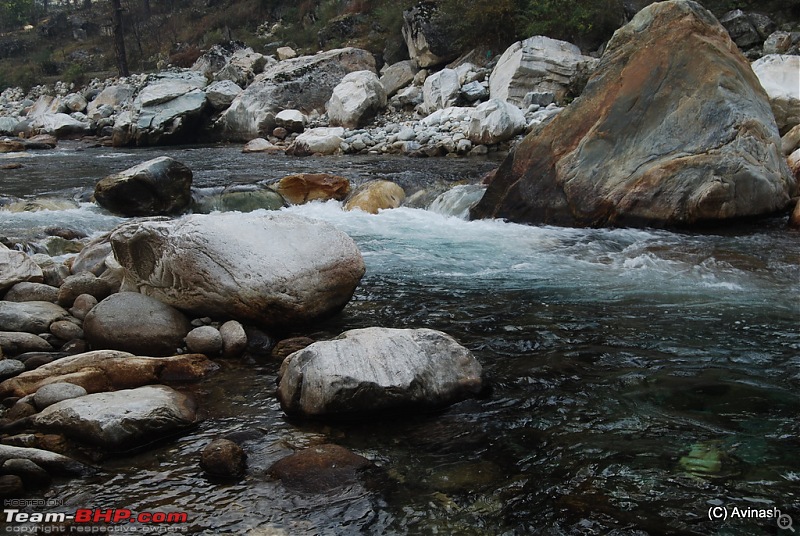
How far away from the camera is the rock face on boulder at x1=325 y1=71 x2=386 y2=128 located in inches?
752

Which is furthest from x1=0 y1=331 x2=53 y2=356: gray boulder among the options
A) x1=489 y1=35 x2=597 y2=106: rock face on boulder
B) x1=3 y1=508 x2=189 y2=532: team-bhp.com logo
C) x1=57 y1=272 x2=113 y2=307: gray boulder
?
x1=489 y1=35 x2=597 y2=106: rock face on boulder

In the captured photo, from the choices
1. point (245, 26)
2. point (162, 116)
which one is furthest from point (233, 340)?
point (245, 26)

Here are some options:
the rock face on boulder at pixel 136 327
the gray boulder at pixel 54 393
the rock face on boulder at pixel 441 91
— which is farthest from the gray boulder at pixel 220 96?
the gray boulder at pixel 54 393

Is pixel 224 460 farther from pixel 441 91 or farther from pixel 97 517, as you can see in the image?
pixel 441 91

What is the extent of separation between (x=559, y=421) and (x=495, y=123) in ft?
Result: 38.4

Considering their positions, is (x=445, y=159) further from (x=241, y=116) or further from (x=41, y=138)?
(x=41, y=138)

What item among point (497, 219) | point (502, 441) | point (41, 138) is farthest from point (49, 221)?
point (41, 138)

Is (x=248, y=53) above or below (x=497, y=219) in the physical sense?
above

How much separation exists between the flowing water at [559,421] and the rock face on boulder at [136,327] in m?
0.64

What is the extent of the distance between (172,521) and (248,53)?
27991 millimetres

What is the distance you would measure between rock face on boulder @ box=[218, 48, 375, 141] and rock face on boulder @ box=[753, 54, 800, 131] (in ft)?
45.5

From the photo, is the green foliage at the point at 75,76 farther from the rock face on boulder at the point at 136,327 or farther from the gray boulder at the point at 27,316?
the rock face on boulder at the point at 136,327

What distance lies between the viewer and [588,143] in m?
8.26

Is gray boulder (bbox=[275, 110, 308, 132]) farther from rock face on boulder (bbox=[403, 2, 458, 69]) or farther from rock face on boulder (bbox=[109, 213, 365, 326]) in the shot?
rock face on boulder (bbox=[109, 213, 365, 326])
